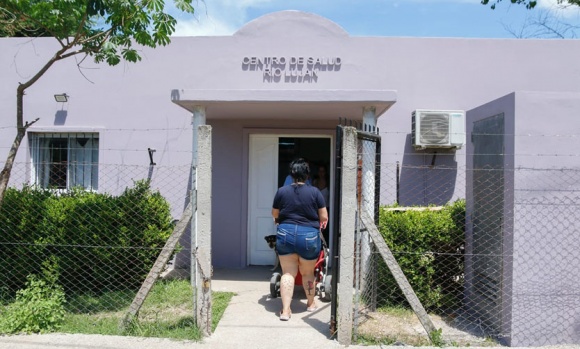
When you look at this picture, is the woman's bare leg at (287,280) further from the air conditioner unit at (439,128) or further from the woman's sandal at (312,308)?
the air conditioner unit at (439,128)

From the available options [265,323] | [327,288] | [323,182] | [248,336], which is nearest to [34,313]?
[248,336]

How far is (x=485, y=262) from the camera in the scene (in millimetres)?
5465

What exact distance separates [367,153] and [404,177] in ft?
8.45

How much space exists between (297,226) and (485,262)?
202 cm

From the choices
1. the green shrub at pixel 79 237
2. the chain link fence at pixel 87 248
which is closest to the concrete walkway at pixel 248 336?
the chain link fence at pixel 87 248

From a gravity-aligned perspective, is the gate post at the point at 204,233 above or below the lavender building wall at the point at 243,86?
below

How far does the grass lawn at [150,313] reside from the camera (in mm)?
5023

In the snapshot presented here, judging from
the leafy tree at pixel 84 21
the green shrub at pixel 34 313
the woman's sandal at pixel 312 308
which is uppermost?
the leafy tree at pixel 84 21

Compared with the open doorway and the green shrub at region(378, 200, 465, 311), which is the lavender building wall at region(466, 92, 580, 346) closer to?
the green shrub at region(378, 200, 465, 311)

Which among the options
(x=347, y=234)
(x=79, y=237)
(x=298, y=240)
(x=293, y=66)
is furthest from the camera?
(x=293, y=66)

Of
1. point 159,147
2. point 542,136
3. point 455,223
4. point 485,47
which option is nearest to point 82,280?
point 159,147

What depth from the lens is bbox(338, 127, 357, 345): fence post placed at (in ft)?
15.8

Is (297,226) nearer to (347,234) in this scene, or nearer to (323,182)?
(347,234)

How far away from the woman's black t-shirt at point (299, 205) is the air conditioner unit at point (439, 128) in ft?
9.20
